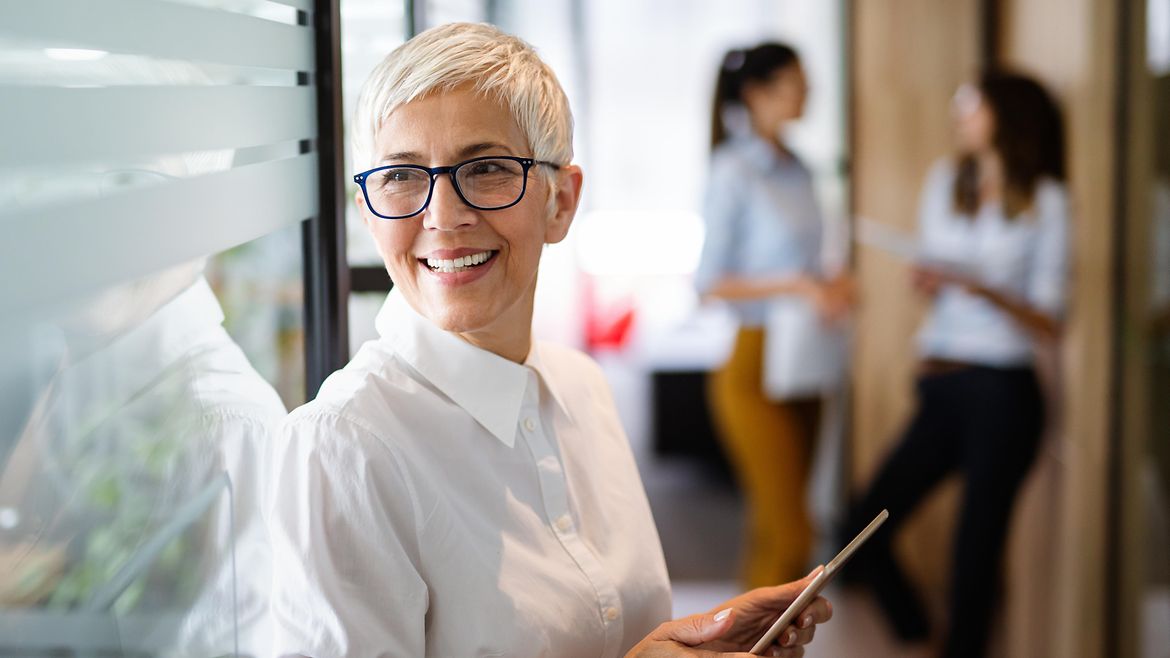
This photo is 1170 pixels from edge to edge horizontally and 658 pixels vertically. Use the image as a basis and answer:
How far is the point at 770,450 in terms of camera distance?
3105 millimetres

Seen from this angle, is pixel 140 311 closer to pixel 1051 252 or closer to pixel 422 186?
pixel 422 186

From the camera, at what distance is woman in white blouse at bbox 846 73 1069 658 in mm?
2811

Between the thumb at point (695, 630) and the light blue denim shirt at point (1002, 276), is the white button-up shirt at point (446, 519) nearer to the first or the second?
the thumb at point (695, 630)

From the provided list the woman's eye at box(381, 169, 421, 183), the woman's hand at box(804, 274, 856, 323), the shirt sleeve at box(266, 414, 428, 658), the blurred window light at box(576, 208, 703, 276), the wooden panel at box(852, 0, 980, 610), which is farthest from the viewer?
the blurred window light at box(576, 208, 703, 276)

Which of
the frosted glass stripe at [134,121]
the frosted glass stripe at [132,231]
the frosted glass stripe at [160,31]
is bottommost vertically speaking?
the frosted glass stripe at [132,231]

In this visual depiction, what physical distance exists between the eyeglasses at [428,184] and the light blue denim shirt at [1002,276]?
2122 millimetres

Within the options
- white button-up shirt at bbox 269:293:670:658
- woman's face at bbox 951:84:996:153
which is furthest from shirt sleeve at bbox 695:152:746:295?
white button-up shirt at bbox 269:293:670:658

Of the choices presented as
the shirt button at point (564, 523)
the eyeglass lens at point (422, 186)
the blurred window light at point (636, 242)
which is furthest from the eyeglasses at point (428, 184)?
the blurred window light at point (636, 242)

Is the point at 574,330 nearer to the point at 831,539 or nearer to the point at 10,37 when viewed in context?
the point at 831,539

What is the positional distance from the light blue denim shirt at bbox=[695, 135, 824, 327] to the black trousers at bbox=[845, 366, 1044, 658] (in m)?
0.51

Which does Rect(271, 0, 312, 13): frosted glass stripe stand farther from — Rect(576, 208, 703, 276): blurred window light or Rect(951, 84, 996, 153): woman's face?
Rect(576, 208, 703, 276): blurred window light

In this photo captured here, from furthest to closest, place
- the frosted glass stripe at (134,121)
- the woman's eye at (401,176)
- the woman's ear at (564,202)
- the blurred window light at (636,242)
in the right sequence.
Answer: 1. the blurred window light at (636,242)
2. the woman's ear at (564,202)
3. the woman's eye at (401,176)
4. the frosted glass stripe at (134,121)

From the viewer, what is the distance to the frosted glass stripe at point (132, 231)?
0.67m

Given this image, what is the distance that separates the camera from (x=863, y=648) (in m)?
3.26
